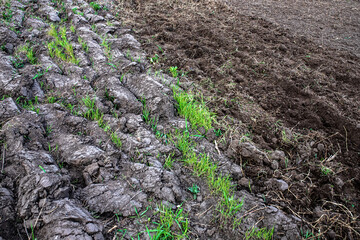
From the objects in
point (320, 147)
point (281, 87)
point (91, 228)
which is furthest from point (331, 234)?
point (281, 87)

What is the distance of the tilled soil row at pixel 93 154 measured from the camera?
147cm

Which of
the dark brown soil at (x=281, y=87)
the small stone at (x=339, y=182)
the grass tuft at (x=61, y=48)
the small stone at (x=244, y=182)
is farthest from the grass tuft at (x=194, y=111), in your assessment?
the grass tuft at (x=61, y=48)

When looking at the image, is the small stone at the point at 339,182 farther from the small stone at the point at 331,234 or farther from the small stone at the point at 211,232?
the small stone at the point at 211,232

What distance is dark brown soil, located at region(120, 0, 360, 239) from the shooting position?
1.91 metres

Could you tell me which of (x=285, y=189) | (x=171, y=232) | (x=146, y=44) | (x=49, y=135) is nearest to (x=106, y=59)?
(x=146, y=44)

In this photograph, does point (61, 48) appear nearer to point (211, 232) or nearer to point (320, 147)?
point (211, 232)

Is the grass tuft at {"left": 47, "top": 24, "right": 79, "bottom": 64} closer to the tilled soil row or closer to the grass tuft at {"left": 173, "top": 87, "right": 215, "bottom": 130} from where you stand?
the tilled soil row

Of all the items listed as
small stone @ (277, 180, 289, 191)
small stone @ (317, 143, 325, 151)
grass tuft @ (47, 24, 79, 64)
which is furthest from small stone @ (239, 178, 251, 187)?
grass tuft @ (47, 24, 79, 64)

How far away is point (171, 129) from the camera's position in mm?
2289

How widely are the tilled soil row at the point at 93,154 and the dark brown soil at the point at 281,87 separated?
278 mm

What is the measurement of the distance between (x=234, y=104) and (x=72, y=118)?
176 cm

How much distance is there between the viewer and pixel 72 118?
217 centimetres

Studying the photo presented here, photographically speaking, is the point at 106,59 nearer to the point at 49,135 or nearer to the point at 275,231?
the point at 49,135

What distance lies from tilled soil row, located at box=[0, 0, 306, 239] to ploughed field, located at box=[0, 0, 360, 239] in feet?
0.03
